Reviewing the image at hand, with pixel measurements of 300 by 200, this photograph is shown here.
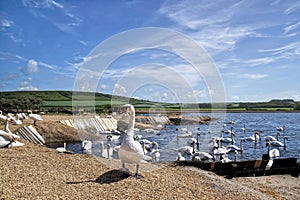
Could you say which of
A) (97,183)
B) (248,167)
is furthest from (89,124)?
(97,183)

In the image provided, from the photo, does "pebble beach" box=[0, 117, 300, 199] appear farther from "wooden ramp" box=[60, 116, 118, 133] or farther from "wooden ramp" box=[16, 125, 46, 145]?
"wooden ramp" box=[60, 116, 118, 133]

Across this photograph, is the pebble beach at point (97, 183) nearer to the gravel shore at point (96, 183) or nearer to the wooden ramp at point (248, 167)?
the gravel shore at point (96, 183)

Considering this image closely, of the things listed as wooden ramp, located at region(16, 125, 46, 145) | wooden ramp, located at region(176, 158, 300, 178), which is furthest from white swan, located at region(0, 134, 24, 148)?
wooden ramp, located at region(176, 158, 300, 178)

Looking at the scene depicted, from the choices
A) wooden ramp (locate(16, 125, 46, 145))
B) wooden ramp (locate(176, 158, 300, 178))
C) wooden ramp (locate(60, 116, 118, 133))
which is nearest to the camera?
wooden ramp (locate(176, 158, 300, 178))

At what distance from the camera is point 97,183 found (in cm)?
719

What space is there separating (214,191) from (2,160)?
23.7 feet

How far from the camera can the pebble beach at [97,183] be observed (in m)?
6.34

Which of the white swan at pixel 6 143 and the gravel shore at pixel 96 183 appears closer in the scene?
the gravel shore at pixel 96 183

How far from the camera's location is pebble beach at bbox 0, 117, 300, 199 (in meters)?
6.34

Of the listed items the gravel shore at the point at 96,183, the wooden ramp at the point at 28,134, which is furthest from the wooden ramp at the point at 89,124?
the gravel shore at the point at 96,183

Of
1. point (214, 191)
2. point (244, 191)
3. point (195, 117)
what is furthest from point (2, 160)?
point (195, 117)

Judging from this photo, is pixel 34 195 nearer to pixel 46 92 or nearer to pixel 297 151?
pixel 297 151

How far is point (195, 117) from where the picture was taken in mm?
64750

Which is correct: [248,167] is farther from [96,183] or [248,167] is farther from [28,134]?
[28,134]
